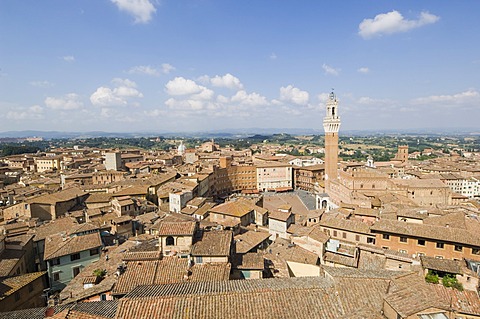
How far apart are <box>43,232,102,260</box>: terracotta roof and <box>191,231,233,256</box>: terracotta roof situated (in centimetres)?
1133

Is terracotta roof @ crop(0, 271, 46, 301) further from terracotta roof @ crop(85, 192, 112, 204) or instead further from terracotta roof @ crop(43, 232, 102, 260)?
terracotta roof @ crop(85, 192, 112, 204)

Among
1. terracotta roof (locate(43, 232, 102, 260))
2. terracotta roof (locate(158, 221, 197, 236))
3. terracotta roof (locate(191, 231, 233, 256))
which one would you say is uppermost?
terracotta roof (locate(158, 221, 197, 236))

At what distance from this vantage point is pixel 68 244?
22203 mm

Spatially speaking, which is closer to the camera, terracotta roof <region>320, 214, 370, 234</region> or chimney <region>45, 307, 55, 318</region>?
chimney <region>45, 307, 55, 318</region>

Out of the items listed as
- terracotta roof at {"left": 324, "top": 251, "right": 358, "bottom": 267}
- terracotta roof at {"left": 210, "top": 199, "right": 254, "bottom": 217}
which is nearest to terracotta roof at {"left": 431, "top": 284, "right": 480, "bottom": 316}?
terracotta roof at {"left": 324, "top": 251, "right": 358, "bottom": 267}

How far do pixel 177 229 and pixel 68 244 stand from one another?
1156 centimetres

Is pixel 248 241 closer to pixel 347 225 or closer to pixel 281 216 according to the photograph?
pixel 281 216

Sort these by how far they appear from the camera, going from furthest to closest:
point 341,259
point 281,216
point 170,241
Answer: point 281,216 < point 341,259 < point 170,241

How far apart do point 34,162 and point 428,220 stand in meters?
108

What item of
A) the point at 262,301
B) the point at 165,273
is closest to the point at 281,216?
the point at 165,273

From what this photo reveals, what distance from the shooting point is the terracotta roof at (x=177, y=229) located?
54.8 feet

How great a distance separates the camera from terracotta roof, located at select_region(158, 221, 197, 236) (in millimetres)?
16712

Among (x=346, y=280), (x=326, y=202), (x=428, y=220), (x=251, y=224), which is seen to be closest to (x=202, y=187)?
(x=251, y=224)

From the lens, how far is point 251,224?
36.3 meters
